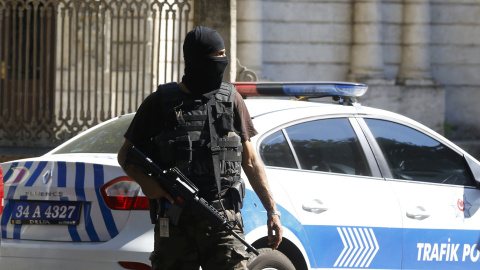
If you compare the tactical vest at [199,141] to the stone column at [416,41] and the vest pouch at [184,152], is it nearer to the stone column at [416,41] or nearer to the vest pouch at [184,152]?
the vest pouch at [184,152]

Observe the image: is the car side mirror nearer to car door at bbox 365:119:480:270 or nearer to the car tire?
car door at bbox 365:119:480:270

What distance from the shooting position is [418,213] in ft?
18.7

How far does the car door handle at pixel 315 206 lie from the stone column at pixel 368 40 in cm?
1130

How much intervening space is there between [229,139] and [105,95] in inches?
278

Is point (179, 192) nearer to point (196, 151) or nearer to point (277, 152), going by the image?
point (196, 151)

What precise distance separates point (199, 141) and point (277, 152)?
49.3 inches

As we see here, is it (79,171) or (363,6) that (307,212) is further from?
(363,6)

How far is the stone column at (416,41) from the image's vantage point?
54.7 feet

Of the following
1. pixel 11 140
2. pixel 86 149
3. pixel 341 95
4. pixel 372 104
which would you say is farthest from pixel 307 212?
pixel 372 104

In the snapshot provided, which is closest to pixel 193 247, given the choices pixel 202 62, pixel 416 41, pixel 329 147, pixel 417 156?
pixel 202 62

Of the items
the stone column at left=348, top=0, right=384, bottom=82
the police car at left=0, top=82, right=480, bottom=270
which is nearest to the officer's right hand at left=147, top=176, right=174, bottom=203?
the police car at left=0, top=82, right=480, bottom=270

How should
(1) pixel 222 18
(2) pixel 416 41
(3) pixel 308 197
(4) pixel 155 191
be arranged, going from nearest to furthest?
1. (4) pixel 155 191
2. (3) pixel 308 197
3. (1) pixel 222 18
4. (2) pixel 416 41

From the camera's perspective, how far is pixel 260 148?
205 inches

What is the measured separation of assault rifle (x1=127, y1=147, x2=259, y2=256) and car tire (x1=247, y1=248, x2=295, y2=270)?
85cm
